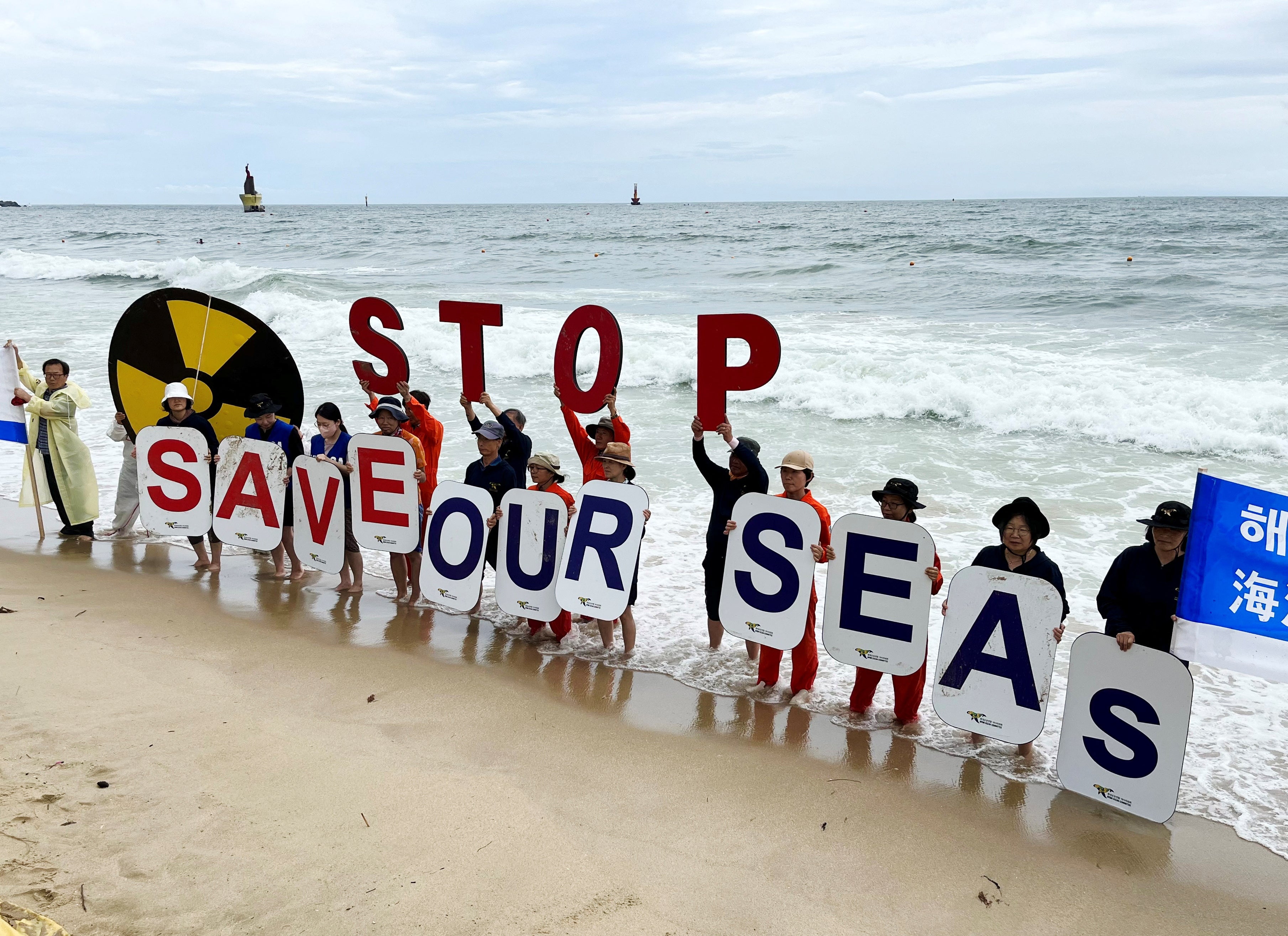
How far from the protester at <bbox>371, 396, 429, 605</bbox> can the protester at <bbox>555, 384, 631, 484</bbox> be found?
1177mm

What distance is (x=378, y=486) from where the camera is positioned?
23.9 feet

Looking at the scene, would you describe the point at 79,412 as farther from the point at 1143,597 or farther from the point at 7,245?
the point at 7,245

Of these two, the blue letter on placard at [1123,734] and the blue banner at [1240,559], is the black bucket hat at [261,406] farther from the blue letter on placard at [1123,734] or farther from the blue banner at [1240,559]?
the blue banner at [1240,559]

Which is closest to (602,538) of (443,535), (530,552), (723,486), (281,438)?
(530,552)

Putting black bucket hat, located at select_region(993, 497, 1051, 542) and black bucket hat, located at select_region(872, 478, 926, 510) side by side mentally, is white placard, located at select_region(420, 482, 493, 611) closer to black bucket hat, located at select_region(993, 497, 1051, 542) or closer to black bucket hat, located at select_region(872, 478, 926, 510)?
black bucket hat, located at select_region(872, 478, 926, 510)

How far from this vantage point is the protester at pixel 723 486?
6320 mm

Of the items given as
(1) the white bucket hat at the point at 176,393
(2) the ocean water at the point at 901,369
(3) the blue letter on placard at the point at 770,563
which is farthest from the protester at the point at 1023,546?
(1) the white bucket hat at the point at 176,393

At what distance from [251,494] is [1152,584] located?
Result: 655 cm

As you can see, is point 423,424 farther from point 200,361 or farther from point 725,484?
point 725,484

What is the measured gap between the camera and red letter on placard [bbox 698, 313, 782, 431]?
20.3ft

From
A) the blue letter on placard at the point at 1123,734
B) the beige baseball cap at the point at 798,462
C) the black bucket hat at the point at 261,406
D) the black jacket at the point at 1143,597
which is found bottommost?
the blue letter on placard at the point at 1123,734

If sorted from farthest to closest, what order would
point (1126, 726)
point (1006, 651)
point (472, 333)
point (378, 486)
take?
point (472, 333), point (378, 486), point (1006, 651), point (1126, 726)

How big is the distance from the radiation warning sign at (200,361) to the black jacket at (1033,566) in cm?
576

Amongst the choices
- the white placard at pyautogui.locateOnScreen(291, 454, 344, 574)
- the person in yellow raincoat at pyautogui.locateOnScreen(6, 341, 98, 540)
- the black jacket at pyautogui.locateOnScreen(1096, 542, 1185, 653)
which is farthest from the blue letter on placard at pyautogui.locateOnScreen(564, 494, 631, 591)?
the person in yellow raincoat at pyautogui.locateOnScreen(6, 341, 98, 540)
